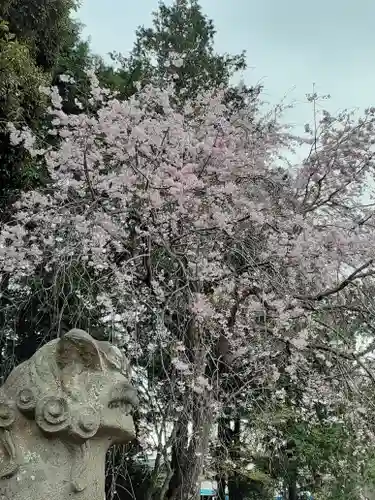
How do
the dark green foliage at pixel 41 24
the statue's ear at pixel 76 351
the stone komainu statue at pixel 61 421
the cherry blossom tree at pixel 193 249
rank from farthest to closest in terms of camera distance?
the dark green foliage at pixel 41 24 → the cherry blossom tree at pixel 193 249 → the statue's ear at pixel 76 351 → the stone komainu statue at pixel 61 421

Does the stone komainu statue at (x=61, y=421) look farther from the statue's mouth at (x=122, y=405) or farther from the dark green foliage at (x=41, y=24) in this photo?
the dark green foliage at (x=41, y=24)

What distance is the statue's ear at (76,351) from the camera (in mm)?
1980

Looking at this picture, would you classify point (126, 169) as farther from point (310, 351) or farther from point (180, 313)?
point (310, 351)

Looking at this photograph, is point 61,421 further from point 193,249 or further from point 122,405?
point 193,249

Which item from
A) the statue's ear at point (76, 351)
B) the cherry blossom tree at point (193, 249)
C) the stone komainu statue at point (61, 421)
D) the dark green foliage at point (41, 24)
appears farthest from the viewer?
the dark green foliage at point (41, 24)

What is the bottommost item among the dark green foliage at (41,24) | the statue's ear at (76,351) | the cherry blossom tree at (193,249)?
the statue's ear at (76,351)

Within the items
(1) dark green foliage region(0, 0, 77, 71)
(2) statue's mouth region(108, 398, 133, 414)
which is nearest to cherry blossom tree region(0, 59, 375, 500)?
Result: (1) dark green foliage region(0, 0, 77, 71)

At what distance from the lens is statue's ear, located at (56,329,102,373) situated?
6.50 feet

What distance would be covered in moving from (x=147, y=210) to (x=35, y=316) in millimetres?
2824

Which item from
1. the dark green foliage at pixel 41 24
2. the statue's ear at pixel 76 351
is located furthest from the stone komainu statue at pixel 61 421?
the dark green foliage at pixel 41 24

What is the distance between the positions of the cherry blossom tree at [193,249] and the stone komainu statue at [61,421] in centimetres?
285

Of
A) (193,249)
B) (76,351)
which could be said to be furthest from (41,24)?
(76,351)

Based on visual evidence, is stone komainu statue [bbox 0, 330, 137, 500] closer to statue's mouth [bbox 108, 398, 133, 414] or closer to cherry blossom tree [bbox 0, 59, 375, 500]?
statue's mouth [bbox 108, 398, 133, 414]

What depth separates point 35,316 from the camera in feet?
23.8
